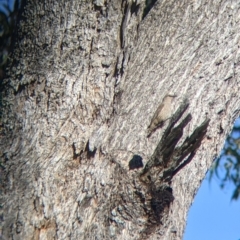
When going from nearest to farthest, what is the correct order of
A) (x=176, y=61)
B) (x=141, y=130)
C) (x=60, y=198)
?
1. (x=60, y=198)
2. (x=141, y=130)
3. (x=176, y=61)

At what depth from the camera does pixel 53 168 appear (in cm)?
172

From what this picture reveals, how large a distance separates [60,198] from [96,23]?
0.49m

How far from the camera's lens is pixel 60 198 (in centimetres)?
169

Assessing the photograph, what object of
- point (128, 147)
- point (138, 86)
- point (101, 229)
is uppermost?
point (138, 86)

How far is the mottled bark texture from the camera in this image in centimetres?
170

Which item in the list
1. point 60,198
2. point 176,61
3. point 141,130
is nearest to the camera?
point 60,198

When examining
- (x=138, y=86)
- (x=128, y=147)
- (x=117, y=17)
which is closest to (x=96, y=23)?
(x=117, y=17)

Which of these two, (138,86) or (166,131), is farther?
(138,86)

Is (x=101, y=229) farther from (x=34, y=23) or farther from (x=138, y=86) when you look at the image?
(x=34, y=23)

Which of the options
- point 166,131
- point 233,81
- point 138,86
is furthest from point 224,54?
point 166,131

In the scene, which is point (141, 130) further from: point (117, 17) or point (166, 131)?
point (117, 17)

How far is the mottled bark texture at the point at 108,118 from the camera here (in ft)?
5.59

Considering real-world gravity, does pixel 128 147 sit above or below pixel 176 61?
below

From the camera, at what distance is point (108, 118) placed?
1825mm
